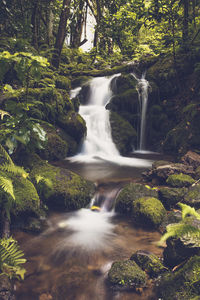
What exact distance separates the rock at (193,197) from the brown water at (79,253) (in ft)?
3.11

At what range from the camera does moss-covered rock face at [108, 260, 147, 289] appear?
274 centimetres

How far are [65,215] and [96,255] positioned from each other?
4.57ft

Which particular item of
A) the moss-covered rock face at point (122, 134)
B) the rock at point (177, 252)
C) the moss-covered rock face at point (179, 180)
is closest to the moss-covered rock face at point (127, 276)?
the rock at point (177, 252)

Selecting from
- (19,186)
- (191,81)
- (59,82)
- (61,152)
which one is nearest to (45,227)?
(19,186)

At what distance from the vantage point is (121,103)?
36.8ft

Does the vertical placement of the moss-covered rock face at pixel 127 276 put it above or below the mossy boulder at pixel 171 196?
below

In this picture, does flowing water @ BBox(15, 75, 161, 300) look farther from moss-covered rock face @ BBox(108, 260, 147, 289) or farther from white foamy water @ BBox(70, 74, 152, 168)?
white foamy water @ BBox(70, 74, 152, 168)

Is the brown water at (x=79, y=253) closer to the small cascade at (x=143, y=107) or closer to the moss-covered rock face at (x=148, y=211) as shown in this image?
the moss-covered rock face at (x=148, y=211)

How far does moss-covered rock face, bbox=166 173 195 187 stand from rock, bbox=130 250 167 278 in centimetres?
260

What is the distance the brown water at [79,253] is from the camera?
2709mm

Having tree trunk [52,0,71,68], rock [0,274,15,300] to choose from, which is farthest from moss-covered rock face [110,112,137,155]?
rock [0,274,15,300]

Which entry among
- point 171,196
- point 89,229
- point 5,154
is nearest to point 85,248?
point 89,229

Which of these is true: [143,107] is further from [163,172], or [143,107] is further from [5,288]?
[5,288]

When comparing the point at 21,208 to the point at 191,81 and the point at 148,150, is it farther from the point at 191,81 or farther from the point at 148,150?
the point at 191,81
